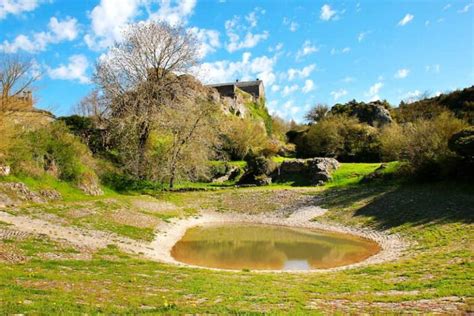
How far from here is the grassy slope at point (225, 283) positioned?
902 cm

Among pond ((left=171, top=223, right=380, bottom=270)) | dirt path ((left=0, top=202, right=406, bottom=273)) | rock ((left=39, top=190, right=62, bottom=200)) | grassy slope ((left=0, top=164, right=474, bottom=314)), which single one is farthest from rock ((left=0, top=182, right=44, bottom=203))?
pond ((left=171, top=223, right=380, bottom=270))

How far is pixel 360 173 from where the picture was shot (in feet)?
129

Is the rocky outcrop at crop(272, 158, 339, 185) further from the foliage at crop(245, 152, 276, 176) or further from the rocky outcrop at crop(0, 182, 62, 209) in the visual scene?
the rocky outcrop at crop(0, 182, 62, 209)

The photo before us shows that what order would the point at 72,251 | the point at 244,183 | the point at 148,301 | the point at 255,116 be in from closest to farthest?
the point at 148,301
the point at 72,251
the point at 244,183
the point at 255,116

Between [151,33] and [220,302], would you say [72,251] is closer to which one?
[220,302]

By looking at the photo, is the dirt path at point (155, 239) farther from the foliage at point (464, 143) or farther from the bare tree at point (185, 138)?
the bare tree at point (185, 138)

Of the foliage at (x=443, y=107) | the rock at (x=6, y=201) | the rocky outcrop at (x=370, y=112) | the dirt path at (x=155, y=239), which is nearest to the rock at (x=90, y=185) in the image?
the rock at (x=6, y=201)

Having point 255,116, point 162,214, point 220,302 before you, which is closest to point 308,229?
point 162,214

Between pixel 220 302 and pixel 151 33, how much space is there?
32085 millimetres

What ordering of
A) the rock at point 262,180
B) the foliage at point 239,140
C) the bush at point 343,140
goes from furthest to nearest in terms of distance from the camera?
the foliage at point 239,140
the bush at point 343,140
the rock at point 262,180

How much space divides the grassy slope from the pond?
3.10 meters

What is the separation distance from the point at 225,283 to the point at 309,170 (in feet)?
99.0

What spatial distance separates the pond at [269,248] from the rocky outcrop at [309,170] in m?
13.2

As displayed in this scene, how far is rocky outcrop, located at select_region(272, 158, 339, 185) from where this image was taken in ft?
130
